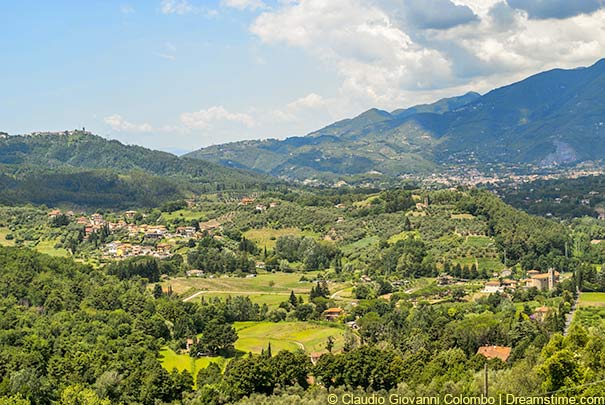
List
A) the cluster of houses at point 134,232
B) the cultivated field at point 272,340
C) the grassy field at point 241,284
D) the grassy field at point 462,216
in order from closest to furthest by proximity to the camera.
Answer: the cultivated field at point 272,340 < the grassy field at point 241,284 < the cluster of houses at point 134,232 < the grassy field at point 462,216

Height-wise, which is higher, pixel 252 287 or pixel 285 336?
pixel 252 287

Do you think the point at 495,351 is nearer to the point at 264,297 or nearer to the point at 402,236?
the point at 264,297

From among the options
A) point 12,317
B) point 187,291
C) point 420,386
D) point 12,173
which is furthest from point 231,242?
point 12,173

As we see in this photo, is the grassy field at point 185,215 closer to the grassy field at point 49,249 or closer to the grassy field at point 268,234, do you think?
the grassy field at point 268,234

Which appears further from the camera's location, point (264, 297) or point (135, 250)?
point (135, 250)

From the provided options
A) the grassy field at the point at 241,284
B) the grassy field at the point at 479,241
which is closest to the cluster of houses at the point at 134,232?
the grassy field at the point at 241,284

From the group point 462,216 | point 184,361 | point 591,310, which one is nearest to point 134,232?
point 462,216
